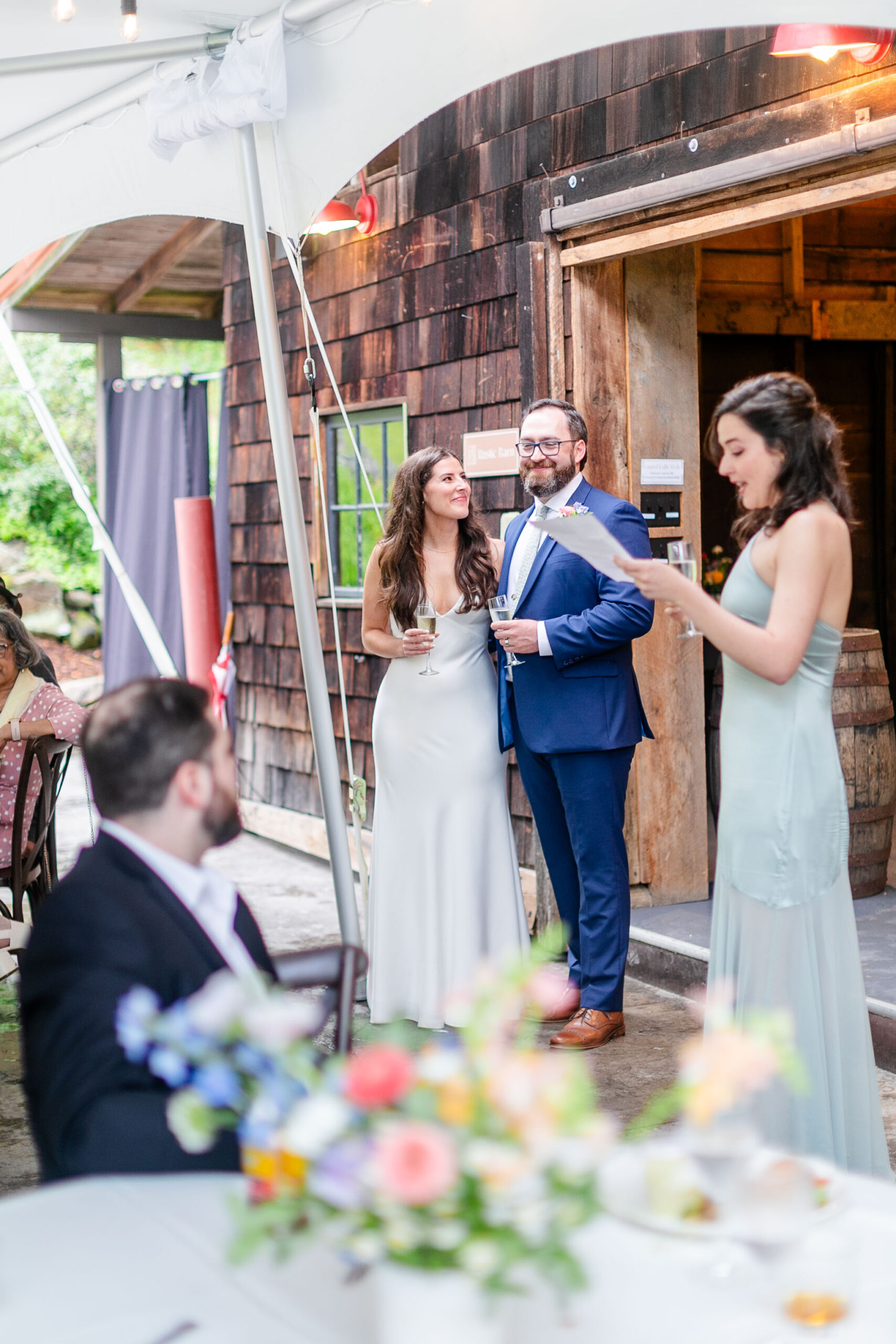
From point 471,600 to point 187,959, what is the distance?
2.29 m

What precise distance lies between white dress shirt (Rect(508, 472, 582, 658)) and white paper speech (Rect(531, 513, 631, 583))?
0.69 metres

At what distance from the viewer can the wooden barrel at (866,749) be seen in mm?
4441

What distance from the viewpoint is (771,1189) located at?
1.04 meters

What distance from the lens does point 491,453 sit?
4844 mm

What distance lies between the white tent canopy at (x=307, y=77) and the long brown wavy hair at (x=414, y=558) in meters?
0.70

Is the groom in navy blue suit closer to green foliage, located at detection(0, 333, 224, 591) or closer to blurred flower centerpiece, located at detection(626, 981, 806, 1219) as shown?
blurred flower centerpiece, located at detection(626, 981, 806, 1219)

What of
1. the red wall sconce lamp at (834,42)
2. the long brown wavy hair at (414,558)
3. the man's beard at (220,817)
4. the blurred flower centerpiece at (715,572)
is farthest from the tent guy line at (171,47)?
the blurred flower centerpiece at (715,572)

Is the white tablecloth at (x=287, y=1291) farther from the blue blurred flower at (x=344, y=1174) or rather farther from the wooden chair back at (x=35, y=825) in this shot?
the wooden chair back at (x=35, y=825)

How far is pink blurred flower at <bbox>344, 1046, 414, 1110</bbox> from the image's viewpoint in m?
0.91

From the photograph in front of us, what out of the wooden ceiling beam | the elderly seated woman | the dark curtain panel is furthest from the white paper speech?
the dark curtain panel

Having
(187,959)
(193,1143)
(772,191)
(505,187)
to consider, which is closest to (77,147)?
(505,187)

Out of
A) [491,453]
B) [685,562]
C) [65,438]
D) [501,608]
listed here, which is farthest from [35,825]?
[65,438]

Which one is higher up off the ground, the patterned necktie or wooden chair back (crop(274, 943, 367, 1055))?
the patterned necktie

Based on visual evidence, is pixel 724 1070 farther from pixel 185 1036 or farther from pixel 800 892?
pixel 800 892
